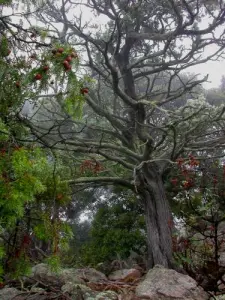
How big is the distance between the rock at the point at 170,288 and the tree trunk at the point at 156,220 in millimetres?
2510

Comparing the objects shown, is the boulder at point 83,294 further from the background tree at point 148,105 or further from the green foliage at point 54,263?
the background tree at point 148,105

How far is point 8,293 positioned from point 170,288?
94.1 inches

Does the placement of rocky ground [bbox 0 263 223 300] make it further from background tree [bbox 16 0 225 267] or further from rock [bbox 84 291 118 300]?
background tree [bbox 16 0 225 267]

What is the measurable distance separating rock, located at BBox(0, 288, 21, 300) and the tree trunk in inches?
157

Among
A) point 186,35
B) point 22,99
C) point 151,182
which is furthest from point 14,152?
point 186,35

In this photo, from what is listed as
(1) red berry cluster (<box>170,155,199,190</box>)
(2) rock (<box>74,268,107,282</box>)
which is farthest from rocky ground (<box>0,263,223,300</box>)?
(1) red berry cluster (<box>170,155,199,190</box>)

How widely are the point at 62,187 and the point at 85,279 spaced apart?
3.02 m

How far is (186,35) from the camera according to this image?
9609mm

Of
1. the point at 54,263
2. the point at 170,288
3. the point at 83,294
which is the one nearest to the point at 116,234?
the point at 170,288

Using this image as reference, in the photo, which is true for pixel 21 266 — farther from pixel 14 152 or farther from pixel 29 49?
pixel 29 49

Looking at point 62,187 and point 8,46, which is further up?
point 8,46

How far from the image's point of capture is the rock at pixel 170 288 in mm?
4500

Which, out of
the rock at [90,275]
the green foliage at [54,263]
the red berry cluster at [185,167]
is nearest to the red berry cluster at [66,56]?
the green foliage at [54,263]

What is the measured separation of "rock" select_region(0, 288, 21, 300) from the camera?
4406mm
